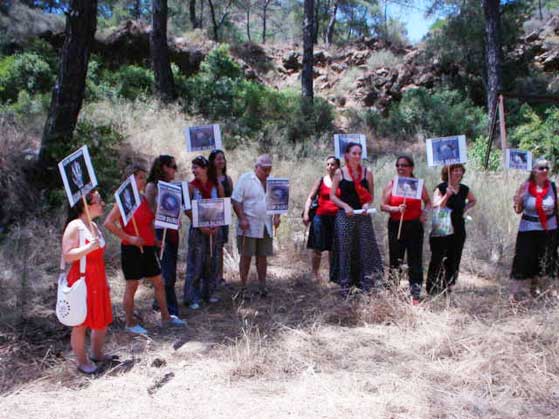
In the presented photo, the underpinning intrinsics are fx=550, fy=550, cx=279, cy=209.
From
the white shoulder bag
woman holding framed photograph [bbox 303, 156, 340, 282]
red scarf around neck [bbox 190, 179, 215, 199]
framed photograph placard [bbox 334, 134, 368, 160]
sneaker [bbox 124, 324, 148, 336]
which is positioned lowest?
sneaker [bbox 124, 324, 148, 336]

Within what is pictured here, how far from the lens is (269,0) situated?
3628cm

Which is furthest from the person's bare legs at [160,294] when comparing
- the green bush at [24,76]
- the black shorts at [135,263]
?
the green bush at [24,76]

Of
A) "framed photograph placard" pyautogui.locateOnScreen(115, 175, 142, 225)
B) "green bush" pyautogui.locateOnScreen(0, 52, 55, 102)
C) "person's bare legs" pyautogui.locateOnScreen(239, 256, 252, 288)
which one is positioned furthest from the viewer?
"green bush" pyautogui.locateOnScreen(0, 52, 55, 102)

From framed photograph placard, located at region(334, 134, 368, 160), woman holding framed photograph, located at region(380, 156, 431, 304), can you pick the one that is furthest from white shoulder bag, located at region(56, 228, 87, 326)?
framed photograph placard, located at region(334, 134, 368, 160)

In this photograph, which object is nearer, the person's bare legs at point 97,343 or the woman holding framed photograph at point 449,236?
the person's bare legs at point 97,343

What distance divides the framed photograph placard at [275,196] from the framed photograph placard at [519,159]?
2.59 m

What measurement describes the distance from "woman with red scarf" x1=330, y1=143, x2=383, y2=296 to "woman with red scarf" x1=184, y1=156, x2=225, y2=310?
1.29 metres

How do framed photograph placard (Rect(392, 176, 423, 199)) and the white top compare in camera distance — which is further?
the white top

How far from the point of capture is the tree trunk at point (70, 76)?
27.4ft

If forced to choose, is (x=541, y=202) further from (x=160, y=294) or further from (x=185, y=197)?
Answer: (x=160, y=294)

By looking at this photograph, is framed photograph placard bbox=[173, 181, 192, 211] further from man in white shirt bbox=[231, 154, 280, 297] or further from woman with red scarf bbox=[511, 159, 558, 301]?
woman with red scarf bbox=[511, 159, 558, 301]

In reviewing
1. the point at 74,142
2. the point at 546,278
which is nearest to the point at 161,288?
the point at 546,278

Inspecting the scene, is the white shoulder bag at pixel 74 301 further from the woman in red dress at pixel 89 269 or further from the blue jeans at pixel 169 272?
the blue jeans at pixel 169 272

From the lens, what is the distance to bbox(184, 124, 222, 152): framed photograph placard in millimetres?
6738
